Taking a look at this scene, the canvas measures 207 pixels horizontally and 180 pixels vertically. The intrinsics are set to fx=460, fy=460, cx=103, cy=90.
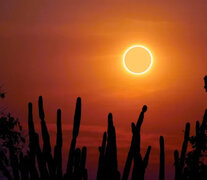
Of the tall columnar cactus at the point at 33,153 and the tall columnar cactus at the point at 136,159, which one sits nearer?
the tall columnar cactus at the point at 136,159

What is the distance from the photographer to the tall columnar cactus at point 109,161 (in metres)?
5.48

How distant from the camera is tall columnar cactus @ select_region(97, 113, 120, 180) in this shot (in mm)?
5484

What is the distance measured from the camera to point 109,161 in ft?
18.4

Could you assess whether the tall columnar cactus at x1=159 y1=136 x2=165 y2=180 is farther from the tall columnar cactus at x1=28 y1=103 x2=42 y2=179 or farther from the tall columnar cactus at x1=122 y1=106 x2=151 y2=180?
the tall columnar cactus at x1=28 y1=103 x2=42 y2=179

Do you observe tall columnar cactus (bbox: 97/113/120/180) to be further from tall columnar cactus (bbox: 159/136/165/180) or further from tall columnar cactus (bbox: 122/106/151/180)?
tall columnar cactus (bbox: 159/136/165/180)

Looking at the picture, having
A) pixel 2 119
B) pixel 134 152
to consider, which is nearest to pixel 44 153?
pixel 134 152

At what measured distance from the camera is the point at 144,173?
5582 mm

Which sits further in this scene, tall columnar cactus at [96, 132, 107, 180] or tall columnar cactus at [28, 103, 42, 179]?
tall columnar cactus at [28, 103, 42, 179]

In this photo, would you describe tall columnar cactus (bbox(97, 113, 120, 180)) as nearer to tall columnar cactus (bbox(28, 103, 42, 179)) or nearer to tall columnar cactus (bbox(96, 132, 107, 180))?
tall columnar cactus (bbox(96, 132, 107, 180))

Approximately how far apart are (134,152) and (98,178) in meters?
0.56

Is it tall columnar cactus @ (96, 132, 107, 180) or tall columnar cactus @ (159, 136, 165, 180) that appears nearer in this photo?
tall columnar cactus @ (96, 132, 107, 180)

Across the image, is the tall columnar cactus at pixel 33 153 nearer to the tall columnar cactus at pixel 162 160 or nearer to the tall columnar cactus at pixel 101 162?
the tall columnar cactus at pixel 101 162

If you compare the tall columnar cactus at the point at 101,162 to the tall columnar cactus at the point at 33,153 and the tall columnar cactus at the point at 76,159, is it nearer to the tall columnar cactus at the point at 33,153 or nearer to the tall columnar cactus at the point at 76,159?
the tall columnar cactus at the point at 76,159

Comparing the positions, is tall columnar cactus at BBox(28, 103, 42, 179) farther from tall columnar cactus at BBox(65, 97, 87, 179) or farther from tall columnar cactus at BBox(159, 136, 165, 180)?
tall columnar cactus at BBox(159, 136, 165, 180)
